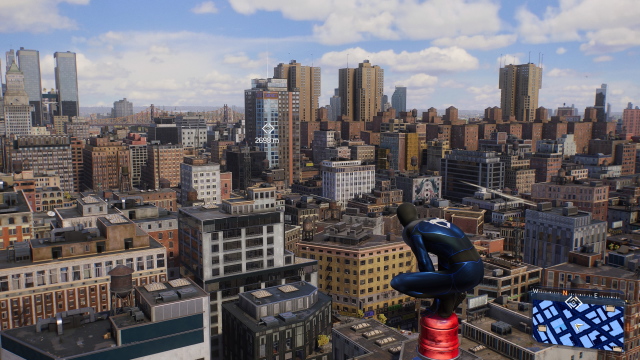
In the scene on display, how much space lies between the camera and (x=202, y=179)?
173 meters

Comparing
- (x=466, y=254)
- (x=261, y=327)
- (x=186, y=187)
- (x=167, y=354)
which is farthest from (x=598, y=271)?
(x=186, y=187)

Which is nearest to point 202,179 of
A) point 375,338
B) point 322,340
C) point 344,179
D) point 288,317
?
point 344,179

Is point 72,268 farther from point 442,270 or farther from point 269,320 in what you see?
point 442,270

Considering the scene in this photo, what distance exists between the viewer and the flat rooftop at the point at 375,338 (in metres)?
68.9

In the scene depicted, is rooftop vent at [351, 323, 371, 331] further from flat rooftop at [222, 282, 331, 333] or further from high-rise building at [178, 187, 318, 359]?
high-rise building at [178, 187, 318, 359]

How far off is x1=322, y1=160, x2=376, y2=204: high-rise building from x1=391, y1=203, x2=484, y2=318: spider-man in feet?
546

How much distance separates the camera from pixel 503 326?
7212cm

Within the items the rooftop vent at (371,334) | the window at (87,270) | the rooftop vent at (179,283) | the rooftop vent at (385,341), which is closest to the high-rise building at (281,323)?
the rooftop vent at (371,334)

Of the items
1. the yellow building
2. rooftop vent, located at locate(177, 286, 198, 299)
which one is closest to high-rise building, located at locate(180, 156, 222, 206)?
the yellow building

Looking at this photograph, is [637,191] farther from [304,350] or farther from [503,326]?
[304,350]

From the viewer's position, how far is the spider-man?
71.4 ft

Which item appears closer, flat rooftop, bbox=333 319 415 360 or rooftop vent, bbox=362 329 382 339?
flat rooftop, bbox=333 319 415 360

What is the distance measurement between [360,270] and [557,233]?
156ft

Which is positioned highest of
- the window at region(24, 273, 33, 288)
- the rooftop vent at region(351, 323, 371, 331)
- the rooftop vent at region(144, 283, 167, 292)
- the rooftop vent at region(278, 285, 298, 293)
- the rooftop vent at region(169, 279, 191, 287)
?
the rooftop vent at region(144, 283, 167, 292)
